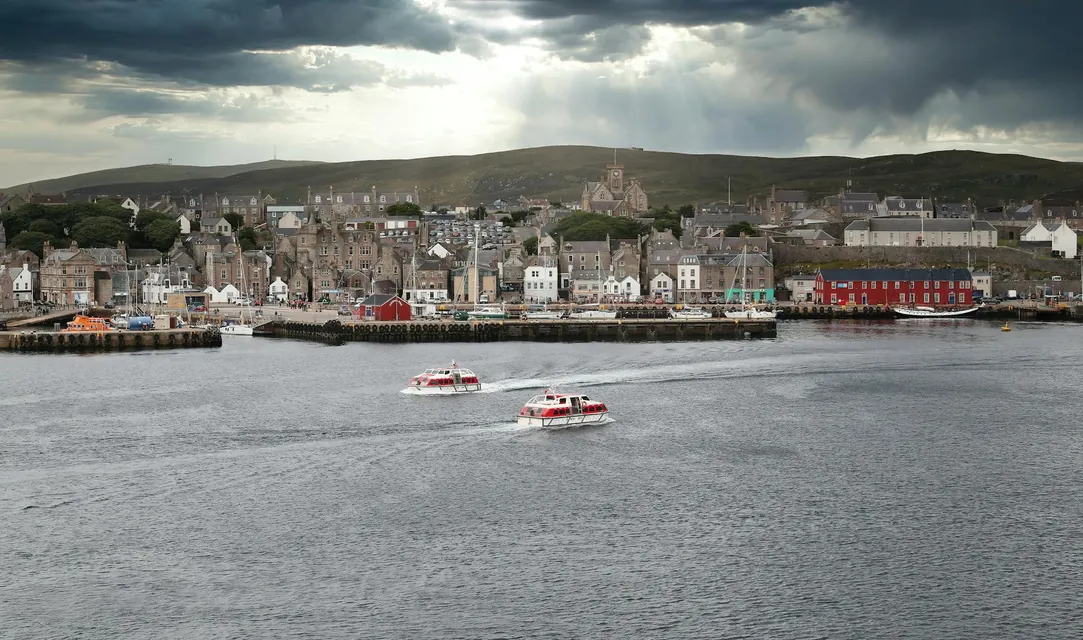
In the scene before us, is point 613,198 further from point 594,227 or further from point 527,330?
point 527,330

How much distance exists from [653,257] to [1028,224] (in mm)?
54643

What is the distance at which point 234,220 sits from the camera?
539 feet

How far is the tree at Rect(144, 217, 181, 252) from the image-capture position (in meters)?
140

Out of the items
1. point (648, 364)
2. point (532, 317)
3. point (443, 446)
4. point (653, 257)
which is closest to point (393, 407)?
point (443, 446)

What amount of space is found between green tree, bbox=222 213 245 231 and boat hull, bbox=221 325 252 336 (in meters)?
70.7

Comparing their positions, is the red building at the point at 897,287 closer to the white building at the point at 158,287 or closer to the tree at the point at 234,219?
the white building at the point at 158,287

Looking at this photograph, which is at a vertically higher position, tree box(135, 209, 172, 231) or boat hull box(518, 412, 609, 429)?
tree box(135, 209, 172, 231)

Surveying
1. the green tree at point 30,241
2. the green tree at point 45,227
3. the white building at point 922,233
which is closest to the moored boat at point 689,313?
the white building at point 922,233

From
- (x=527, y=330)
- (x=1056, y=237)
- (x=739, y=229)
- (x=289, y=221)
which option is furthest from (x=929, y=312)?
(x=289, y=221)

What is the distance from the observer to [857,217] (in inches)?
6250

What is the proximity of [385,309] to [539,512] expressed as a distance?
60.6m

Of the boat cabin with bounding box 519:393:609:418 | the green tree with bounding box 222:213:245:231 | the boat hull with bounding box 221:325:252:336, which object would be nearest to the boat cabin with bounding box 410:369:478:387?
the boat cabin with bounding box 519:393:609:418

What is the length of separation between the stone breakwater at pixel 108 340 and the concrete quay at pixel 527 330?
8.12 m

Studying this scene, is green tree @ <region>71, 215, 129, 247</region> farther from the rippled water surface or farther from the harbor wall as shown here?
the rippled water surface
